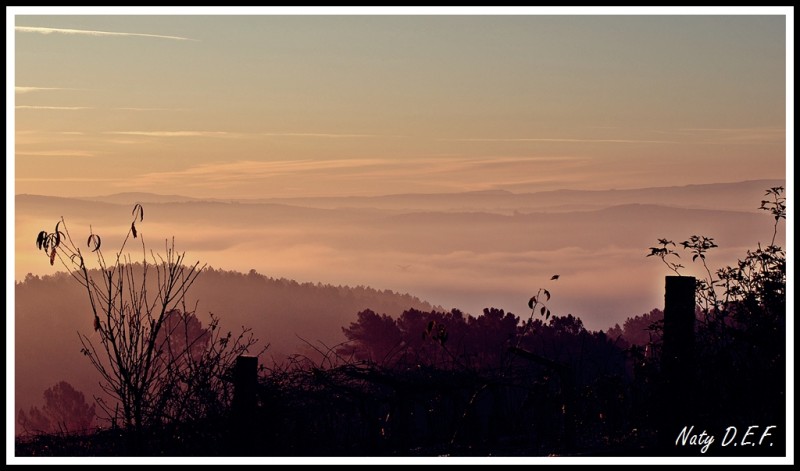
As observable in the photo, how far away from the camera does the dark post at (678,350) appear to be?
9641 mm

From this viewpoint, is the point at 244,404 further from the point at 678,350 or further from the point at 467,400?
the point at 678,350

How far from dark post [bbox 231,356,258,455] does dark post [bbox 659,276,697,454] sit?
423 cm

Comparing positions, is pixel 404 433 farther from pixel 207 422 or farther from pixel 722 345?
pixel 722 345

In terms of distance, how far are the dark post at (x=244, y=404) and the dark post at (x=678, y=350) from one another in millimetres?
4227

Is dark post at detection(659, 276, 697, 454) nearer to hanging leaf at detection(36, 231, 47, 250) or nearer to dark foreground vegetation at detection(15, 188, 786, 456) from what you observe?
dark foreground vegetation at detection(15, 188, 786, 456)

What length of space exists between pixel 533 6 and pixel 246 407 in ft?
16.5

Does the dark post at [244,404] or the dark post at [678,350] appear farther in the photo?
the dark post at [244,404]

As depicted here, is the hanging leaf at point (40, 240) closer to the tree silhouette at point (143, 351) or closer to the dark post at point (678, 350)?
the tree silhouette at point (143, 351)

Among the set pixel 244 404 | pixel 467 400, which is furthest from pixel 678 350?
pixel 244 404

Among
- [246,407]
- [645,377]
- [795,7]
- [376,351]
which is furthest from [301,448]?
[376,351]

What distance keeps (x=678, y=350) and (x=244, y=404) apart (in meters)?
4.57

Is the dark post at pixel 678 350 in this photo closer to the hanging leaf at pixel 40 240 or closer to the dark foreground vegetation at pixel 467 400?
the dark foreground vegetation at pixel 467 400

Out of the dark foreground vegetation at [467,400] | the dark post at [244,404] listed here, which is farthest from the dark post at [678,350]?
the dark post at [244,404]

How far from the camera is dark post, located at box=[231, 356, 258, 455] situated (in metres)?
9.88
